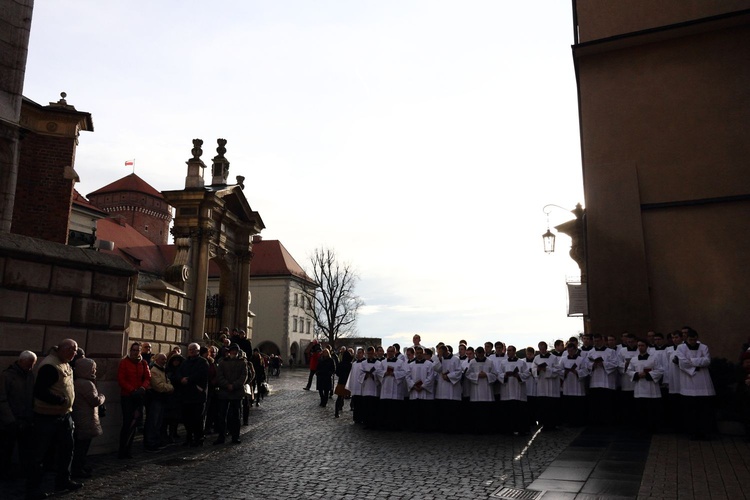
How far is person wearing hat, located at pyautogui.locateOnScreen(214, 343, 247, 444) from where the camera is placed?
1117 cm

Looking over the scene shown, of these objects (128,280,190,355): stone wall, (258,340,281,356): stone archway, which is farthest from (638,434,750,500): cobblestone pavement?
(258,340,281,356): stone archway

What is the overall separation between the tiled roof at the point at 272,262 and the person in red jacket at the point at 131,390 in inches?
2260

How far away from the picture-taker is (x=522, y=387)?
13078 millimetres

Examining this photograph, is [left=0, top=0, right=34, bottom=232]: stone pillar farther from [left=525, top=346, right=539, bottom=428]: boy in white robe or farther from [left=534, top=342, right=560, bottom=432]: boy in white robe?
[left=534, top=342, right=560, bottom=432]: boy in white robe

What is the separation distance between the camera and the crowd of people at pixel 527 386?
12234 millimetres

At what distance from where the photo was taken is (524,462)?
9.27m

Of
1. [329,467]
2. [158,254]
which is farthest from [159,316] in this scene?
[158,254]

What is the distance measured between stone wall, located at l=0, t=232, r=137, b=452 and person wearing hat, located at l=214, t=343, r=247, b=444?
1.86m

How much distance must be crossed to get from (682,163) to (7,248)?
53.9ft

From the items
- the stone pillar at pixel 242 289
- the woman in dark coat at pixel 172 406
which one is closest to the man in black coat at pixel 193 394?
the woman in dark coat at pixel 172 406

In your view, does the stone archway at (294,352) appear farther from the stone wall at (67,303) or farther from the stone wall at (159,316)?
the stone wall at (67,303)

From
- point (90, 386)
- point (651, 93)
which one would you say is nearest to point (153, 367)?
point (90, 386)

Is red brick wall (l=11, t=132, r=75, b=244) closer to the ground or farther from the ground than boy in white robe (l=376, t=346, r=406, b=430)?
farther from the ground

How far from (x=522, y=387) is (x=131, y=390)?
823 cm
